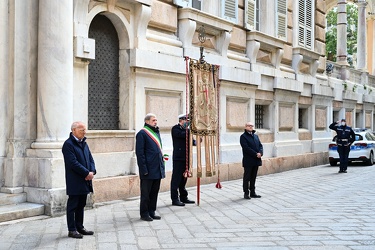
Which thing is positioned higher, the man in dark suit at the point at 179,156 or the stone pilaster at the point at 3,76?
the stone pilaster at the point at 3,76

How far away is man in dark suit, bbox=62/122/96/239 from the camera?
7.27 m

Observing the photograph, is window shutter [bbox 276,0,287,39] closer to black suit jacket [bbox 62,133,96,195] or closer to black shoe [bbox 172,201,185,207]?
black shoe [bbox 172,201,185,207]

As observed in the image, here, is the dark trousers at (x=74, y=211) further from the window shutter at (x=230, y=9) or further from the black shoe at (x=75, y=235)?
the window shutter at (x=230, y=9)

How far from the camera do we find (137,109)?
11.4 meters

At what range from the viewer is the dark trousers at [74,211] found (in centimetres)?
734

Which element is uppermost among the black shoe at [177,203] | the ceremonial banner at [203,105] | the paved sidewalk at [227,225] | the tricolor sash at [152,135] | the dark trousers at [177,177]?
the ceremonial banner at [203,105]

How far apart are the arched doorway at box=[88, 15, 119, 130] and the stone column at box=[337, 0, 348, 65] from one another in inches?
616

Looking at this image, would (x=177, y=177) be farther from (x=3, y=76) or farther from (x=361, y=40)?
(x=361, y=40)

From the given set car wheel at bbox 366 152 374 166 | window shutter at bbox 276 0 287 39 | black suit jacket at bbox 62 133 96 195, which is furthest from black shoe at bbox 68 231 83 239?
car wheel at bbox 366 152 374 166

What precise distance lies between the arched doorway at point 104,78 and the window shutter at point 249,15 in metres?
5.52

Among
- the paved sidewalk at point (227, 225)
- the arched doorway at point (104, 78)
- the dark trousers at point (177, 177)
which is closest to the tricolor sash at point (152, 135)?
the paved sidewalk at point (227, 225)

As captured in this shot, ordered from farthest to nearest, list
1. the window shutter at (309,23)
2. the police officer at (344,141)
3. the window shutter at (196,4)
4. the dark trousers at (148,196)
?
the window shutter at (309,23)
the police officer at (344,141)
the window shutter at (196,4)
the dark trousers at (148,196)

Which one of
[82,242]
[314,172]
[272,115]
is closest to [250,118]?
[272,115]

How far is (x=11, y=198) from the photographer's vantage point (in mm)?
8930
